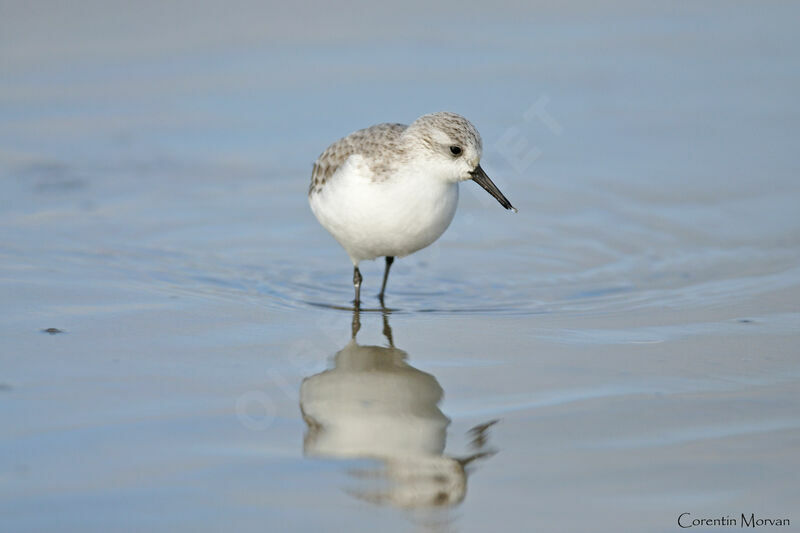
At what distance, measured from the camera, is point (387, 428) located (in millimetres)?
4273

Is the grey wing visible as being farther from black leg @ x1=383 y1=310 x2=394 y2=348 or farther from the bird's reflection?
the bird's reflection

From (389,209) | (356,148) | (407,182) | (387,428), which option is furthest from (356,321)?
(387,428)

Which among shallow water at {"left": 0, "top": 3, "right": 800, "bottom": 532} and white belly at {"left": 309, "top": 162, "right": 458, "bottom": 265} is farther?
white belly at {"left": 309, "top": 162, "right": 458, "bottom": 265}

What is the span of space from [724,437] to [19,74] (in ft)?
25.2

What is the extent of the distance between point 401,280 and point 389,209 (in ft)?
3.85

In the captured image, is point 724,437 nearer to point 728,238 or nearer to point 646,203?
point 728,238

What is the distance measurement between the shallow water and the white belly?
1.38ft

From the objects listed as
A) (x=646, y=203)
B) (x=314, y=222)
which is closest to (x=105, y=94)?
(x=314, y=222)

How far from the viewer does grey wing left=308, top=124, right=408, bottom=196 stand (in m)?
5.77

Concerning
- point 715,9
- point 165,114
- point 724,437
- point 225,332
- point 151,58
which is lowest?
point 724,437

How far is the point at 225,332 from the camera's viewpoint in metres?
5.36

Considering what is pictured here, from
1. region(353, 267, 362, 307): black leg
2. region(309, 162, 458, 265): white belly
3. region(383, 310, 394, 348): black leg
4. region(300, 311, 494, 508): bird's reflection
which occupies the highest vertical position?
region(309, 162, 458, 265): white belly

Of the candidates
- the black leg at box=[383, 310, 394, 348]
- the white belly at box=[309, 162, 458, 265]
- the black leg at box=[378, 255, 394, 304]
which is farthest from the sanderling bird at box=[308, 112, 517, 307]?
the black leg at box=[378, 255, 394, 304]

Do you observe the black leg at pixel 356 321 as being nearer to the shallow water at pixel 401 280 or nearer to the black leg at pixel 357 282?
the shallow water at pixel 401 280
